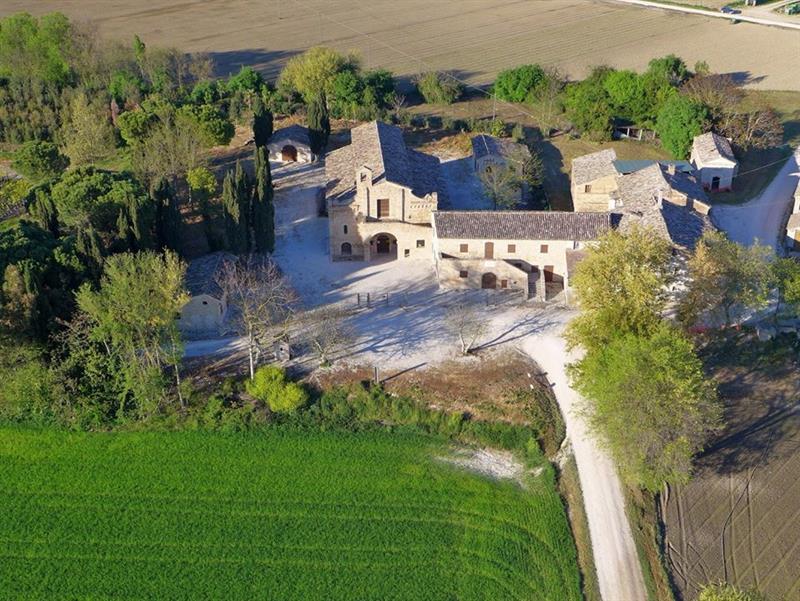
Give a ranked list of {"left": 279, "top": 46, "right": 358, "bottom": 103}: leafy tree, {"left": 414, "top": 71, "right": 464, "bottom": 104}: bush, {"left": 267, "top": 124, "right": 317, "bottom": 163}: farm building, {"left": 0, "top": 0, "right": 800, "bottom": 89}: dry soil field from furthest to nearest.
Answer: {"left": 0, "top": 0, "right": 800, "bottom": 89}: dry soil field < {"left": 414, "top": 71, "right": 464, "bottom": 104}: bush < {"left": 279, "top": 46, "right": 358, "bottom": 103}: leafy tree < {"left": 267, "top": 124, "right": 317, "bottom": 163}: farm building

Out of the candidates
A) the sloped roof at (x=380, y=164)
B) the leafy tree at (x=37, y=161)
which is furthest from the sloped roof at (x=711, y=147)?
the leafy tree at (x=37, y=161)

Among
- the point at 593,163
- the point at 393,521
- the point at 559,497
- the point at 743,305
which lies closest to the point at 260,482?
the point at 393,521

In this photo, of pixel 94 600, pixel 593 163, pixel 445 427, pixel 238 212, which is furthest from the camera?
pixel 593 163

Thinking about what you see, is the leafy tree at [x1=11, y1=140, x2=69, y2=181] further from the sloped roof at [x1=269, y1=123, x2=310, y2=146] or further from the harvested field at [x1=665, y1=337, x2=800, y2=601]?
the harvested field at [x1=665, y1=337, x2=800, y2=601]

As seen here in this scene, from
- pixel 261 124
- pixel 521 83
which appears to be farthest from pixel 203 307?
pixel 521 83

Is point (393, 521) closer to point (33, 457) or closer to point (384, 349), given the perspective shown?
point (384, 349)

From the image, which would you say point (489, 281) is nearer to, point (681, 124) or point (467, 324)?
point (467, 324)

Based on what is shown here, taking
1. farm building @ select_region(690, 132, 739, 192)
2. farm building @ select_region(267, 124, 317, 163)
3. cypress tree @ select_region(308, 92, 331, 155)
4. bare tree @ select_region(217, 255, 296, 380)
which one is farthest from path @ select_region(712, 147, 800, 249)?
farm building @ select_region(267, 124, 317, 163)
